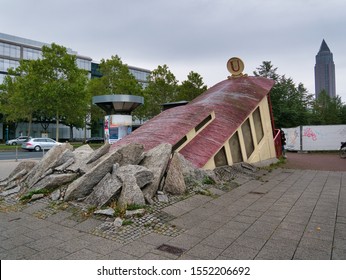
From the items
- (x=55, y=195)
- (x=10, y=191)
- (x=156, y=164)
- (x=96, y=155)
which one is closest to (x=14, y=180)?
(x=10, y=191)

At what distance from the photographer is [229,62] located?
53.7 feet

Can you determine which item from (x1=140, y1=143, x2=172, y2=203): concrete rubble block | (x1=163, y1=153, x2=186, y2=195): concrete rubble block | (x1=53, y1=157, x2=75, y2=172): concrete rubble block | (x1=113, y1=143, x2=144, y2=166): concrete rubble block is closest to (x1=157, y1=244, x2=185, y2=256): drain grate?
(x1=140, y1=143, x2=172, y2=203): concrete rubble block

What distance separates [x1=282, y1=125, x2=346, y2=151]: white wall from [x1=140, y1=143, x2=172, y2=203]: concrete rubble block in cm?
1940

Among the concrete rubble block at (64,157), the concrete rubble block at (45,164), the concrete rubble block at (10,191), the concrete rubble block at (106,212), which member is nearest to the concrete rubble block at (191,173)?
the concrete rubble block at (106,212)

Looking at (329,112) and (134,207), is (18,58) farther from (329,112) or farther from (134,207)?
(134,207)

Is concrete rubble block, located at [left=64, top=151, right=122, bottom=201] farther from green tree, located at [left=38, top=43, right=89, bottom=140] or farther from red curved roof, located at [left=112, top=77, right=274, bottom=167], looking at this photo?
green tree, located at [left=38, top=43, right=89, bottom=140]

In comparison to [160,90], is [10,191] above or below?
below

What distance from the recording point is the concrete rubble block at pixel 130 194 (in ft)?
18.3

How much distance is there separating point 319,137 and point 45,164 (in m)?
21.6

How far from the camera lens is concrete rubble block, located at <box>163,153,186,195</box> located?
22.4 feet

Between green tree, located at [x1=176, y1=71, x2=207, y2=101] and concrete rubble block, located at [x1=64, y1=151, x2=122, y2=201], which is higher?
green tree, located at [x1=176, y1=71, x2=207, y2=101]

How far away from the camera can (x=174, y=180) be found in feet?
22.6

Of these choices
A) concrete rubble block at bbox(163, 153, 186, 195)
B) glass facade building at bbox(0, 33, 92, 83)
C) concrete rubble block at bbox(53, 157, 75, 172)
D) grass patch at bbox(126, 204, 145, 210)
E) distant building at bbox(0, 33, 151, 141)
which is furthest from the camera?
glass facade building at bbox(0, 33, 92, 83)

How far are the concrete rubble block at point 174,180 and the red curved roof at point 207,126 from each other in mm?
1869
